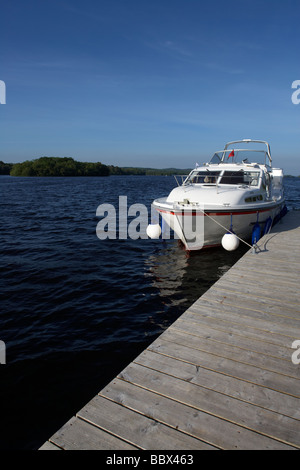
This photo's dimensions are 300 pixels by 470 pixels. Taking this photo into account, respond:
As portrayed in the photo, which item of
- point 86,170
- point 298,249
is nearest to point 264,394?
point 298,249

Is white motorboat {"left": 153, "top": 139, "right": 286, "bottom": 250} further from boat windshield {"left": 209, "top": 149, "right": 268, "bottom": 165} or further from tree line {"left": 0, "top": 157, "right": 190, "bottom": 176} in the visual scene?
tree line {"left": 0, "top": 157, "right": 190, "bottom": 176}

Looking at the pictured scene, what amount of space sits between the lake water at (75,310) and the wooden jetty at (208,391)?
144 cm

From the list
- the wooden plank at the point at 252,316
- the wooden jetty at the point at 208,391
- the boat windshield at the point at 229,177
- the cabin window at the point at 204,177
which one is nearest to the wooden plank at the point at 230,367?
the wooden jetty at the point at 208,391

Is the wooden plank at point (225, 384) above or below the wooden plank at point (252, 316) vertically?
below

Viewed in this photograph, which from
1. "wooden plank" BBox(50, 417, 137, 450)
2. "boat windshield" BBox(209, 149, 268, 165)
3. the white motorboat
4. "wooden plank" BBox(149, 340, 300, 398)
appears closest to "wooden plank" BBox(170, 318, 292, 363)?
"wooden plank" BBox(149, 340, 300, 398)

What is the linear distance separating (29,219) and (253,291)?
1523 centimetres

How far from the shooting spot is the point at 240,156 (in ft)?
46.9

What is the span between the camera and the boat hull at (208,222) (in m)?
9.71

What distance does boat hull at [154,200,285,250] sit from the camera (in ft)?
31.9

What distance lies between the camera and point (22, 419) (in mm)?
4082

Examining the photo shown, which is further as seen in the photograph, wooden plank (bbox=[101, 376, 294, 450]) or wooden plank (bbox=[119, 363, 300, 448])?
wooden plank (bbox=[119, 363, 300, 448])

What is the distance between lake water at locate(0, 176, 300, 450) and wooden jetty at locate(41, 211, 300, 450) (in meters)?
1.44

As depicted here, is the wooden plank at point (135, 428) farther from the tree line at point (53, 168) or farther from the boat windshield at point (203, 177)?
the tree line at point (53, 168)
